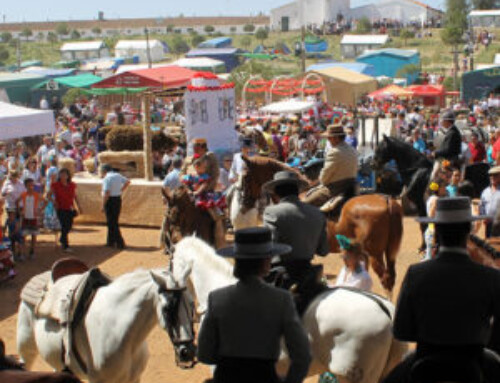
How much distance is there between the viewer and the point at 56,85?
39688 millimetres

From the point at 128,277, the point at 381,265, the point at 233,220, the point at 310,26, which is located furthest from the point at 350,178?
the point at 310,26

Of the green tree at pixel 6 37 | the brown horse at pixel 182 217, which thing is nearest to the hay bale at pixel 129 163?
the brown horse at pixel 182 217

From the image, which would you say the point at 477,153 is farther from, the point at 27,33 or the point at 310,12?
the point at 27,33

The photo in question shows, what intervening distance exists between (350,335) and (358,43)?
2697 inches

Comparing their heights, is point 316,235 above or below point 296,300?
above

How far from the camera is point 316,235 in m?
6.12

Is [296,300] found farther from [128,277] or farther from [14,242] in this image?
[14,242]

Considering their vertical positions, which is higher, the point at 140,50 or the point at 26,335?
the point at 140,50

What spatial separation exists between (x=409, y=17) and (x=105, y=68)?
200 feet

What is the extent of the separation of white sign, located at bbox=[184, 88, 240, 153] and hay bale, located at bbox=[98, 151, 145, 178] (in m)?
1.30

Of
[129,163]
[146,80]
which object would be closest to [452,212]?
[129,163]

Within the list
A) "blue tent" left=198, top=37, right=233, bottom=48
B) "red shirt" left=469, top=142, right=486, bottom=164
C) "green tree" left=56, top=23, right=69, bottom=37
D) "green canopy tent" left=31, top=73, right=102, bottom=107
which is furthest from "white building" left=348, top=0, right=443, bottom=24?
"red shirt" left=469, top=142, right=486, bottom=164

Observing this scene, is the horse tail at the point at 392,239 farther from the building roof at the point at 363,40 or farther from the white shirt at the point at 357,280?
the building roof at the point at 363,40

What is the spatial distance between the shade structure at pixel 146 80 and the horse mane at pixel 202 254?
44.3 feet
